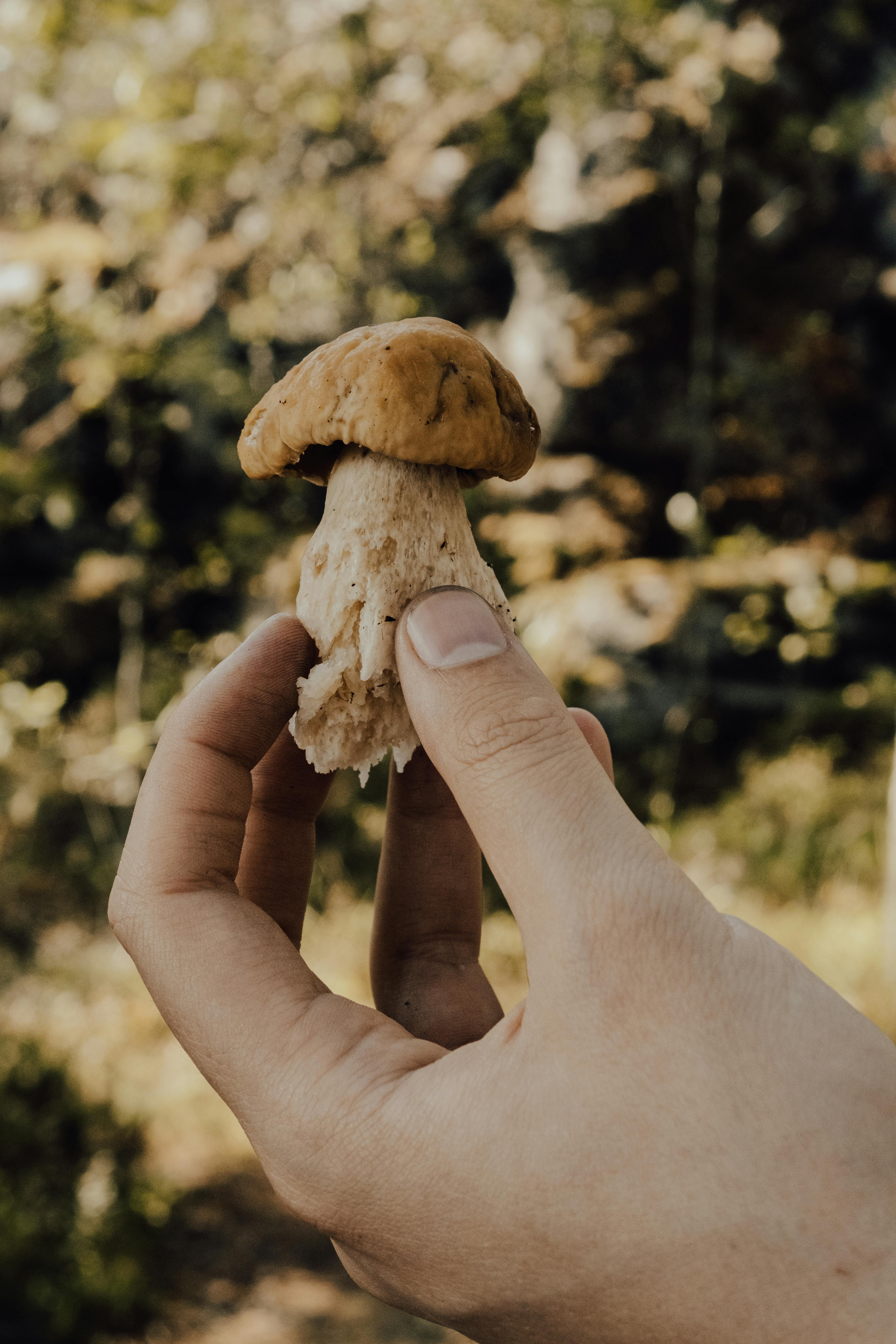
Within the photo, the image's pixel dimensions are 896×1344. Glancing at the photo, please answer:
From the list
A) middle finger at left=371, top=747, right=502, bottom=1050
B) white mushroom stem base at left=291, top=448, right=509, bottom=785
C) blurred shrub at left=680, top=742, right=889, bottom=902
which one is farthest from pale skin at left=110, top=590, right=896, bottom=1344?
blurred shrub at left=680, top=742, right=889, bottom=902

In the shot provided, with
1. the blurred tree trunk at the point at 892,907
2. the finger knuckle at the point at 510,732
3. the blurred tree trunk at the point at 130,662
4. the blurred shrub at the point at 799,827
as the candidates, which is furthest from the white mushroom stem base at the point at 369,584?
the blurred shrub at the point at 799,827

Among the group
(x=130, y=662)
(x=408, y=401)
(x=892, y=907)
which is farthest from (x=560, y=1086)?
(x=130, y=662)

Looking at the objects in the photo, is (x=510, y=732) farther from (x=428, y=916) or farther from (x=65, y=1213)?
(x=65, y=1213)

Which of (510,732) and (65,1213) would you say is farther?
(65,1213)

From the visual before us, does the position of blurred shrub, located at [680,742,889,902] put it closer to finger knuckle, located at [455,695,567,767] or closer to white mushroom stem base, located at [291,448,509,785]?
white mushroom stem base, located at [291,448,509,785]

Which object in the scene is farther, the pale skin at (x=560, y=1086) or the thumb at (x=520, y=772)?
the thumb at (x=520, y=772)

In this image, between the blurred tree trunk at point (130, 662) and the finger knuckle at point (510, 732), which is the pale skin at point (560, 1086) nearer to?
the finger knuckle at point (510, 732)
